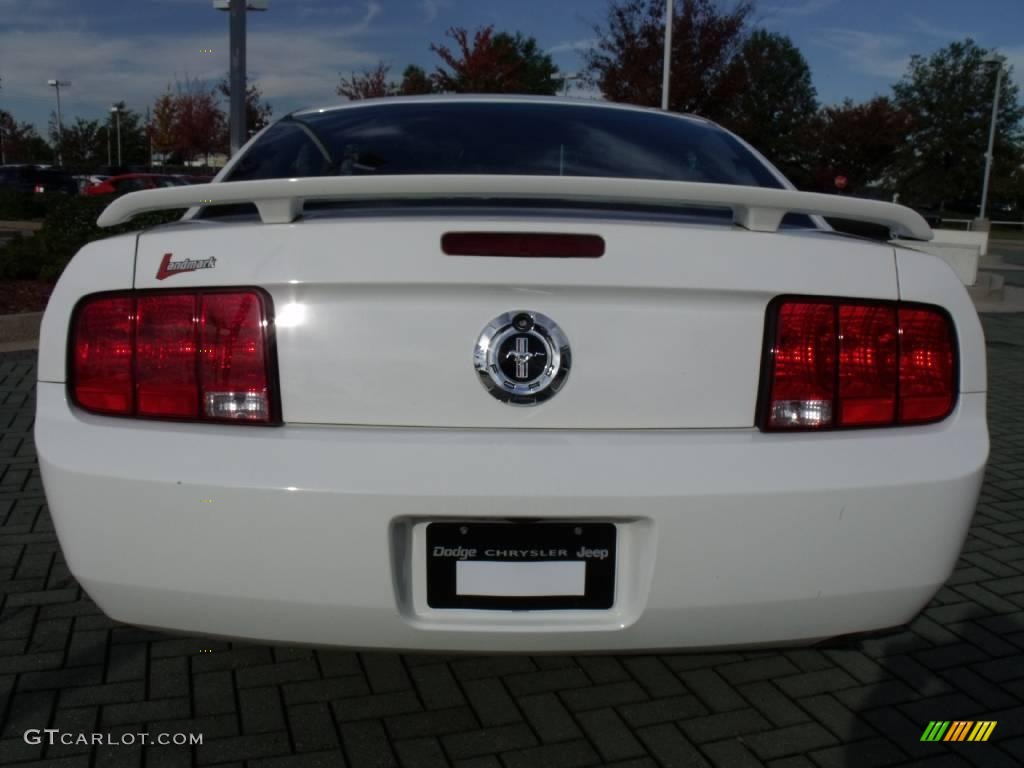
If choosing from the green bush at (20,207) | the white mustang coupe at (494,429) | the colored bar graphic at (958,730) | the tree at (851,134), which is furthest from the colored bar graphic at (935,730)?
the tree at (851,134)

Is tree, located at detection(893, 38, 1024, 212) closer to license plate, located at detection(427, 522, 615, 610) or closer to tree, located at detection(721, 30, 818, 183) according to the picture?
tree, located at detection(721, 30, 818, 183)

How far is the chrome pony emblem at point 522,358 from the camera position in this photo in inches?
76.0

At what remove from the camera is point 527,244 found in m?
1.96

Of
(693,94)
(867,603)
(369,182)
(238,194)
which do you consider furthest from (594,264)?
(693,94)

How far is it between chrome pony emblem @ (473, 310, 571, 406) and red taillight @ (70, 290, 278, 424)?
0.43m

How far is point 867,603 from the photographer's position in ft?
6.70

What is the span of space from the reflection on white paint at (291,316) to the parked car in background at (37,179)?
92.5 ft

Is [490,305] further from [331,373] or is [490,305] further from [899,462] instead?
[899,462]

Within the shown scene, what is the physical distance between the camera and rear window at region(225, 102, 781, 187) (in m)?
3.00

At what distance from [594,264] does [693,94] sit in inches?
1039

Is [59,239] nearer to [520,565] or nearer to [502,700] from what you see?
[502,700]

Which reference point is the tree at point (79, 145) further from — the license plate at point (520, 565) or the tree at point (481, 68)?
the license plate at point (520, 565)

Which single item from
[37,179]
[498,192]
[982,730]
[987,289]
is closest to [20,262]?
[498,192]

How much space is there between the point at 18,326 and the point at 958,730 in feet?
26.1
